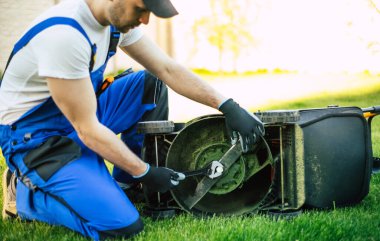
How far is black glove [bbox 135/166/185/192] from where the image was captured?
2.37 metres

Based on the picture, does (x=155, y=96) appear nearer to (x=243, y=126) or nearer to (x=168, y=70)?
(x=168, y=70)

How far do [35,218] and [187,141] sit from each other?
32.6 inches

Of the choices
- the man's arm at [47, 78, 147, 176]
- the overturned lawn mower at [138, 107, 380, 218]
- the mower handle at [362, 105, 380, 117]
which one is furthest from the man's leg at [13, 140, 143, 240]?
the mower handle at [362, 105, 380, 117]

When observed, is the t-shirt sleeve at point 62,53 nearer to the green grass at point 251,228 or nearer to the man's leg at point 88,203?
the man's leg at point 88,203

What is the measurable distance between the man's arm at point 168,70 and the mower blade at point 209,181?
0.32 metres

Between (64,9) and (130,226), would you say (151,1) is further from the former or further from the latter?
(130,226)

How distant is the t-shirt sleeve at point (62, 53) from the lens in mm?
2139

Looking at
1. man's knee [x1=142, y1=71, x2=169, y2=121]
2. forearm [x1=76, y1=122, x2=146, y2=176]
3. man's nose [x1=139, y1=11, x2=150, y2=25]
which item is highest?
man's nose [x1=139, y1=11, x2=150, y2=25]

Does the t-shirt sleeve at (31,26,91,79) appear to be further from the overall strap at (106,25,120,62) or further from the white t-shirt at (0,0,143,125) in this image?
the overall strap at (106,25,120,62)

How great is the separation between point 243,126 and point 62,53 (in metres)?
0.87

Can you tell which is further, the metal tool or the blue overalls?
the metal tool

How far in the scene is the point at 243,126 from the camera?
2.46 m

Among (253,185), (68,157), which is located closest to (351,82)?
(253,185)

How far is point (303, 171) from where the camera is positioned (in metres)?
2.51
